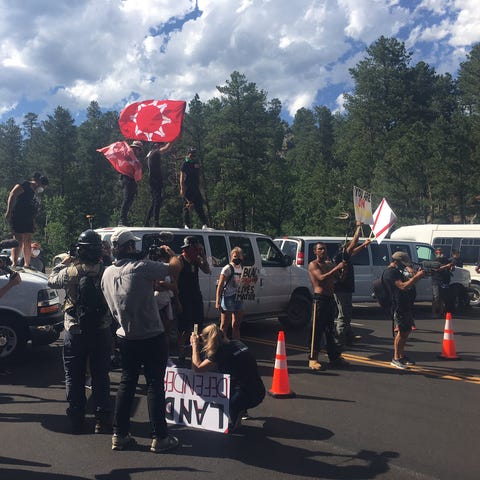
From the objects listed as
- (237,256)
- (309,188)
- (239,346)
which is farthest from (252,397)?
(309,188)

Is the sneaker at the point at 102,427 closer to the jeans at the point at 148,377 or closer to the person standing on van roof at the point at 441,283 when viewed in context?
the jeans at the point at 148,377

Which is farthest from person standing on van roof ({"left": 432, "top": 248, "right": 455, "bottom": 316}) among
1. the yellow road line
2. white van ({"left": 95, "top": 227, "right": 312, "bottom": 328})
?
the yellow road line

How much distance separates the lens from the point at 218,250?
1018 centimetres

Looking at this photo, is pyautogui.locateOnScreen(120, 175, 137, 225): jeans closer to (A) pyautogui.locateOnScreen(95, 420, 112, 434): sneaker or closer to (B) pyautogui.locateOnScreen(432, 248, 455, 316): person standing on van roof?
(A) pyautogui.locateOnScreen(95, 420, 112, 434): sneaker

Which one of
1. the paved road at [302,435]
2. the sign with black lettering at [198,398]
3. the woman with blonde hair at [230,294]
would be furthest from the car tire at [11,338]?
the sign with black lettering at [198,398]

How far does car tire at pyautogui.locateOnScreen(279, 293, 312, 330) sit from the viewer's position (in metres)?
11.4

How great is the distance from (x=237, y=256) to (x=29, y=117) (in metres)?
96.5

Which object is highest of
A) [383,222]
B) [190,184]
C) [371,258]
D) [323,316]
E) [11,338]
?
[190,184]

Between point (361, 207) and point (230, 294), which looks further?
point (361, 207)

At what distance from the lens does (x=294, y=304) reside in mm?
11484

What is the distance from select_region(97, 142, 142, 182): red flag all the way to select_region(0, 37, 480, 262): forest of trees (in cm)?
520

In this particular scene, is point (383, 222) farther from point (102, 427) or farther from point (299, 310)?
point (102, 427)

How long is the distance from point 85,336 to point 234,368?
4.83 feet

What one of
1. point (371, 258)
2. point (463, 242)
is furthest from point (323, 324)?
point (463, 242)
